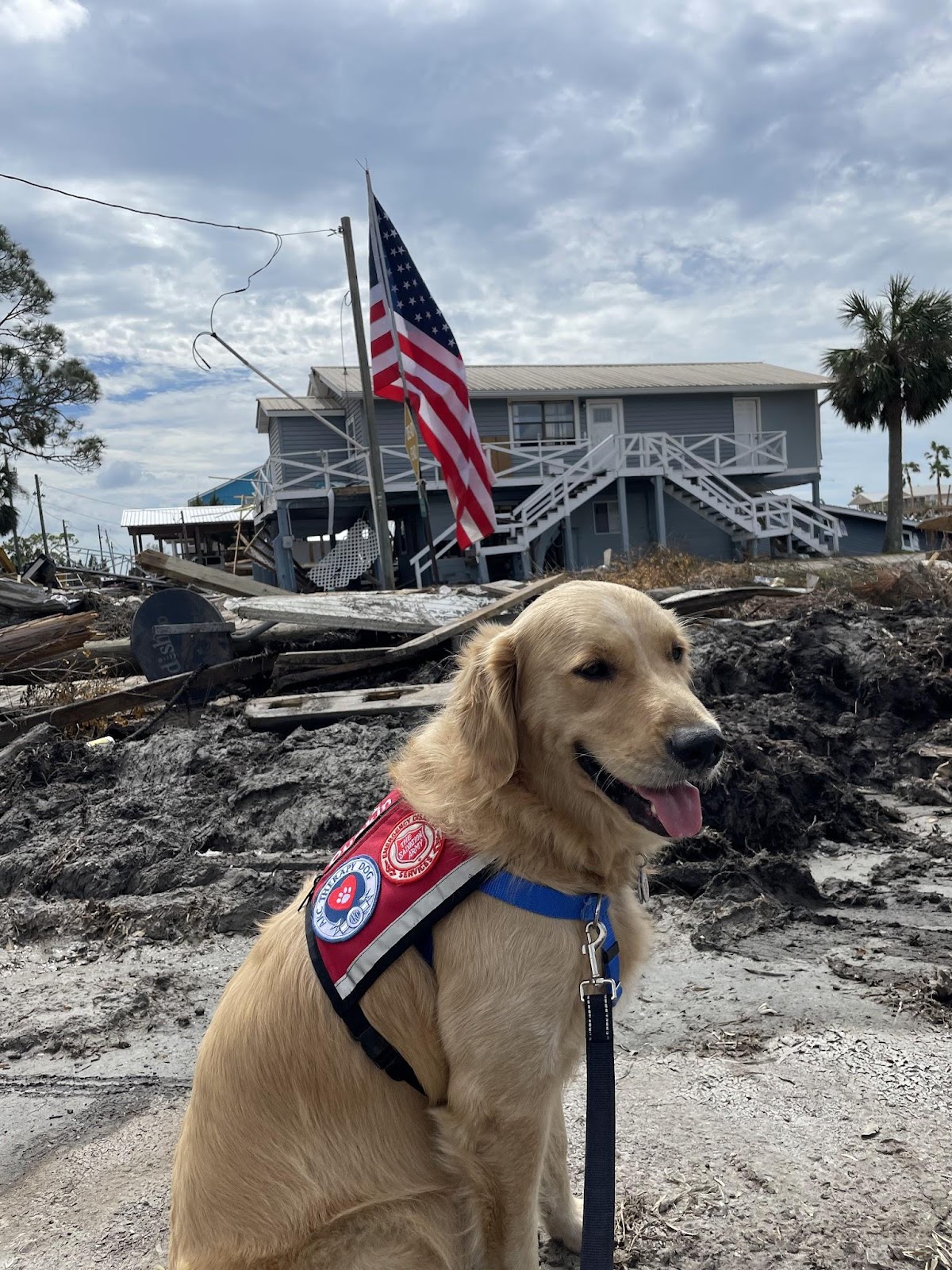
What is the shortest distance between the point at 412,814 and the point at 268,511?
27340 mm

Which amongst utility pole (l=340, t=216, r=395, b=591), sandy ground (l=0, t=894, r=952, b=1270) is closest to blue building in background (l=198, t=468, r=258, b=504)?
utility pole (l=340, t=216, r=395, b=591)

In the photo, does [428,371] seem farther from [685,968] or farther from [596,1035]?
[596,1035]

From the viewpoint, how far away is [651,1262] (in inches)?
89.6

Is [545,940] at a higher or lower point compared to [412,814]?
lower

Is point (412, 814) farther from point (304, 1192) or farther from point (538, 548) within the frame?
point (538, 548)

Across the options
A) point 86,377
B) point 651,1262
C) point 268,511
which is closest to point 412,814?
point 651,1262

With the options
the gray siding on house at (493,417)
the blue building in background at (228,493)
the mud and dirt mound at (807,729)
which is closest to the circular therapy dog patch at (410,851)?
the mud and dirt mound at (807,729)

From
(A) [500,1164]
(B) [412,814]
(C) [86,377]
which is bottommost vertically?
(A) [500,1164]

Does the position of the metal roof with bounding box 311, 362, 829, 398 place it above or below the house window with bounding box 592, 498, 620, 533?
above

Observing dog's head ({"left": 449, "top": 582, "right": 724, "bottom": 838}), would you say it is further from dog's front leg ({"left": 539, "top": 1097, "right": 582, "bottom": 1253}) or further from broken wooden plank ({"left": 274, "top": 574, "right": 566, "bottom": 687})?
broken wooden plank ({"left": 274, "top": 574, "right": 566, "bottom": 687})

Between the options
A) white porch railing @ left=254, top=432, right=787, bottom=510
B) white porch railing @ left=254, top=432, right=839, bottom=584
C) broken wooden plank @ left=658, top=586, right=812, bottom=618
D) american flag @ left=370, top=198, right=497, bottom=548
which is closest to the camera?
broken wooden plank @ left=658, top=586, right=812, bottom=618

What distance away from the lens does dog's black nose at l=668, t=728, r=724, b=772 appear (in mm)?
2092

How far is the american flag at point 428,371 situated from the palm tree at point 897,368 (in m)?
21.2

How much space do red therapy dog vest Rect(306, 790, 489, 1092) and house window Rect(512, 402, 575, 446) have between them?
94.7 ft
